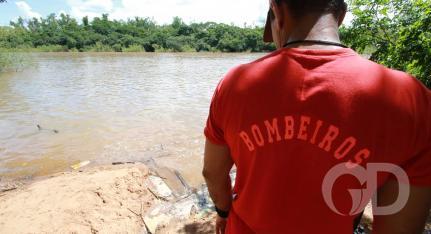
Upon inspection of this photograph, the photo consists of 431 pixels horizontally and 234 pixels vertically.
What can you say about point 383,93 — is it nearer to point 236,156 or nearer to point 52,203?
point 236,156

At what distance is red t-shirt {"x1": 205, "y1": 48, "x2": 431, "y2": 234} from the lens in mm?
938

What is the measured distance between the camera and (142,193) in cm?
505

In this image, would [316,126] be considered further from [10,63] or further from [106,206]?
[10,63]

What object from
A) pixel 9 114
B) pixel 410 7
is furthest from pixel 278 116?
pixel 9 114

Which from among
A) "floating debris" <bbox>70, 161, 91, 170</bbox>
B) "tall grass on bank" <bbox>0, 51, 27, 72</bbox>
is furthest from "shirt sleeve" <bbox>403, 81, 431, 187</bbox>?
"tall grass on bank" <bbox>0, 51, 27, 72</bbox>

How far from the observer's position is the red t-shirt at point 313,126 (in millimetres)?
938

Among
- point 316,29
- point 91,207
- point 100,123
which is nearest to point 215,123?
point 316,29

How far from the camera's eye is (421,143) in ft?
3.11

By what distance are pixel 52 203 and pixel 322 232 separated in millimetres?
4411

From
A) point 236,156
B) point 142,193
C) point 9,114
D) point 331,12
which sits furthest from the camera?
point 9,114
